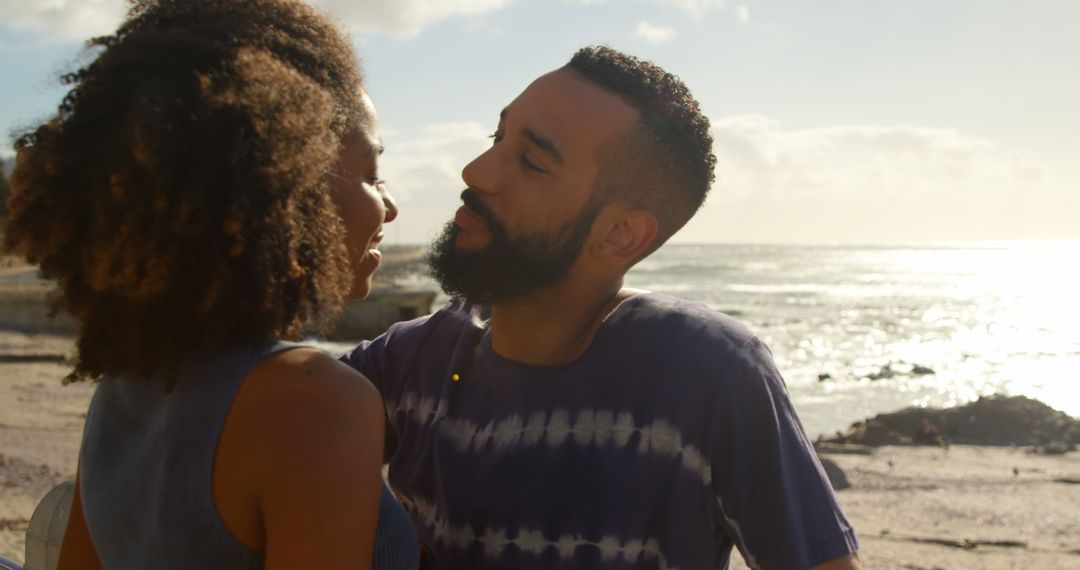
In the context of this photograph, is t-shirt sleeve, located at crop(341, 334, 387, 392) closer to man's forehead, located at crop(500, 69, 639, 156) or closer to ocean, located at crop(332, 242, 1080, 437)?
man's forehead, located at crop(500, 69, 639, 156)

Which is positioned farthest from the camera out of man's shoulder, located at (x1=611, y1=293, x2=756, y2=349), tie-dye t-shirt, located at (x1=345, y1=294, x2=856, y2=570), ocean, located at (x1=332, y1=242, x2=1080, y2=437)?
ocean, located at (x1=332, y1=242, x2=1080, y2=437)

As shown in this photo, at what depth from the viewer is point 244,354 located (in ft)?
5.34

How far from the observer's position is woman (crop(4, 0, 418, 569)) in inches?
59.8

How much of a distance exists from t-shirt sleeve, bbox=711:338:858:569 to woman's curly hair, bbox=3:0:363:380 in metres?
0.92

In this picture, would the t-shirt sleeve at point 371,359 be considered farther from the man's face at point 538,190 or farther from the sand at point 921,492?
the sand at point 921,492

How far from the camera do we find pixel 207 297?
1558 mm

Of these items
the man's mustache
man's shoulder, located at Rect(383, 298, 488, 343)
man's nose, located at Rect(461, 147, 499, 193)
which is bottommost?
man's shoulder, located at Rect(383, 298, 488, 343)

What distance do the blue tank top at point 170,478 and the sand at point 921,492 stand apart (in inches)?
170

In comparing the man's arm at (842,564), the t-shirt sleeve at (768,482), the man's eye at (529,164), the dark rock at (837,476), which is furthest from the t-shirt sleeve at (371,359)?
the dark rock at (837,476)

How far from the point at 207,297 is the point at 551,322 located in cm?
125

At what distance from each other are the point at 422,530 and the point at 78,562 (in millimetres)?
804

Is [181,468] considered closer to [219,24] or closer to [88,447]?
[88,447]

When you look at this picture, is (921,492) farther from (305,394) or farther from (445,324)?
(305,394)

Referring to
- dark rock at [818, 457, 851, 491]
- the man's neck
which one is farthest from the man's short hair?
dark rock at [818, 457, 851, 491]
